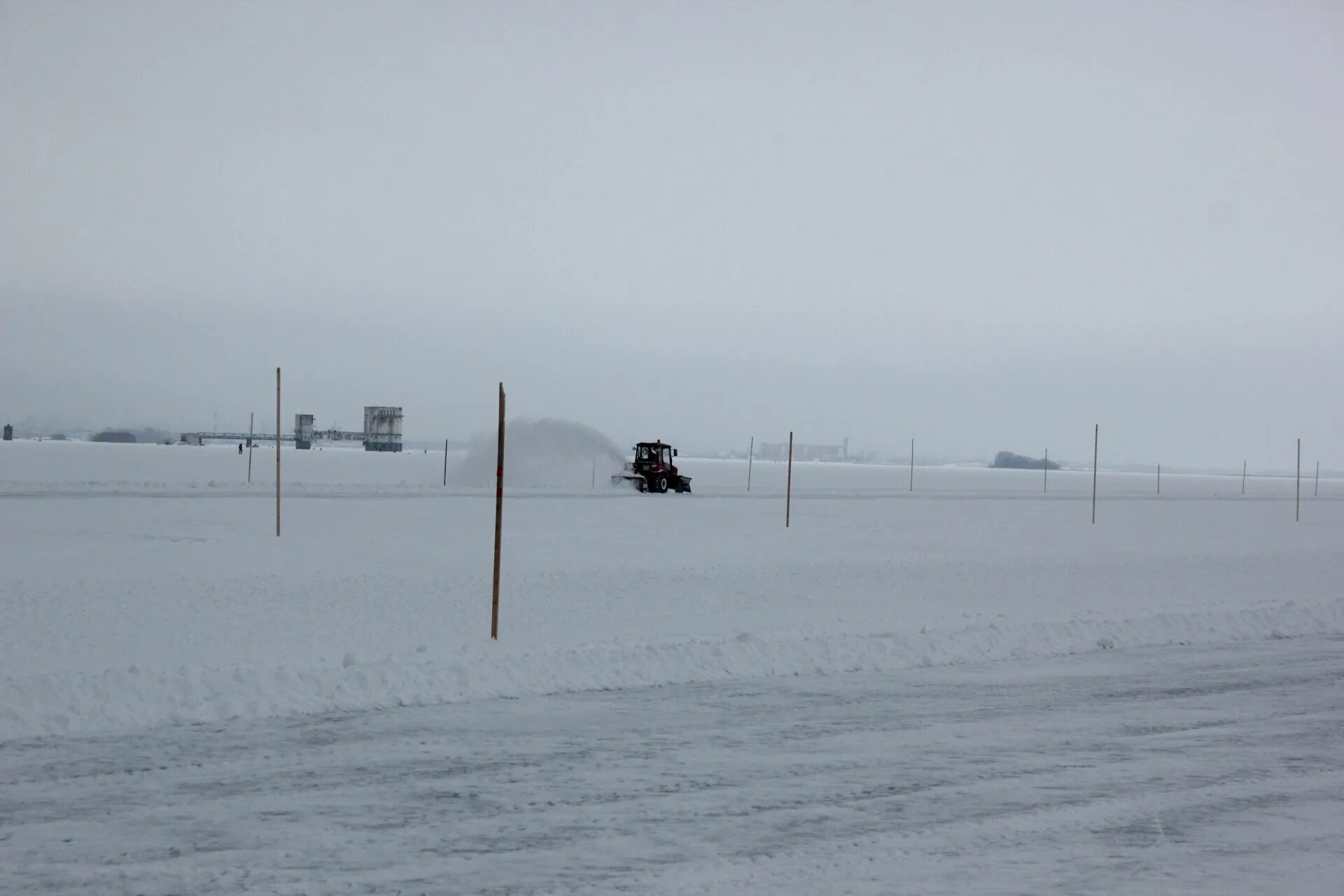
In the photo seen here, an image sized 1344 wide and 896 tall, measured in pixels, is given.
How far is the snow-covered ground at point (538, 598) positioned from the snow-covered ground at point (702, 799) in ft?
3.46

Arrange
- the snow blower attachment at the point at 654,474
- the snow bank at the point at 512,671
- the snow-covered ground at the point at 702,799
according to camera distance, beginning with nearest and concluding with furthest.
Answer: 1. the snow-covered ground at the point at 702,799
2. the snow bank at the point at 512,671
3. the snow blower attachment at the point at 654,474

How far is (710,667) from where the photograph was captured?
36.2 ft

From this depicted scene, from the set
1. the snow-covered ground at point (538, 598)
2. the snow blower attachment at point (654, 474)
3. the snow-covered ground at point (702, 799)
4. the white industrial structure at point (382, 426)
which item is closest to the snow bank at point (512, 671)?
the snow-covered ground at point (538, 598)

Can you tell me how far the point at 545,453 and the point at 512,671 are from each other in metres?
47.0

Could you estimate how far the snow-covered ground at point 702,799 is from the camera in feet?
17.4

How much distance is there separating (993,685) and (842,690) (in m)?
1.51

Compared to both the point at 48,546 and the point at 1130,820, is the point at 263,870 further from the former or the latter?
the point at 48,546

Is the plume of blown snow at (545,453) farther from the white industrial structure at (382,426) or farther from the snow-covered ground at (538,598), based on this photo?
the white industrial structure at (382,426)

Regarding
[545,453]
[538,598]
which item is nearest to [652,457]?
[545,453]

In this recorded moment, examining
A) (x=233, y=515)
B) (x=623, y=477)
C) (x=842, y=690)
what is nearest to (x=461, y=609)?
(x=842, y=690)

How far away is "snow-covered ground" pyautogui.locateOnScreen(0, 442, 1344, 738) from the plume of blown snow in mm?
21875

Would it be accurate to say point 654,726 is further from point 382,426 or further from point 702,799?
point 382,426

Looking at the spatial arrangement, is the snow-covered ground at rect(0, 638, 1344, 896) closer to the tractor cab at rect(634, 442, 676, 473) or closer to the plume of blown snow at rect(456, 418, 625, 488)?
the tractor cab at rect(634, 442, 676, 473)

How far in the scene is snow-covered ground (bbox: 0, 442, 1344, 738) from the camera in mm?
9852
